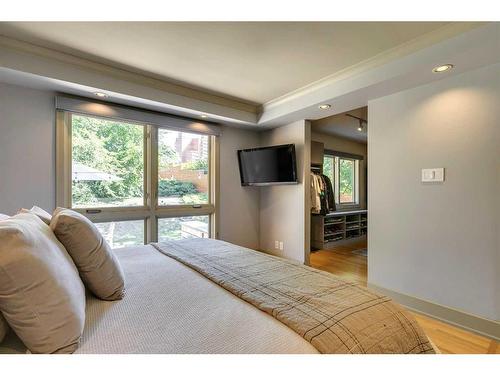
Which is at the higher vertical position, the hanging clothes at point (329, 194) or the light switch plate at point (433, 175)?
the light switch plate at point (433, 175)

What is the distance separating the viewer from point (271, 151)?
351 centimetres

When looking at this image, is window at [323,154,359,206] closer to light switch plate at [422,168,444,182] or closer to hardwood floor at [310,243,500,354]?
hardwood floor at [310,243,500,354]

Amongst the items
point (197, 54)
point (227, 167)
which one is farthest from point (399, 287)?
point (197, 54)

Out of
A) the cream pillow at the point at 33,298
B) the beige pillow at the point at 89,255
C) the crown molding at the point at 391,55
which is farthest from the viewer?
the crown molding at the point at 391,55

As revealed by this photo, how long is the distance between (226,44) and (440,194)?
2.20 meters

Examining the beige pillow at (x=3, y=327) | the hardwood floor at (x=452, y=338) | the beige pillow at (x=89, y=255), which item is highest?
the beige pillow at (x=89, y=255)

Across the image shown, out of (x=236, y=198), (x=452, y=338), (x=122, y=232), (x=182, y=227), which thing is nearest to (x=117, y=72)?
(x=122, y=232)

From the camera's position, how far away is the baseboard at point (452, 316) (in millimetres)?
1855

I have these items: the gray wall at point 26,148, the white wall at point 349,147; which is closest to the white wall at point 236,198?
the white wall at point 349,147

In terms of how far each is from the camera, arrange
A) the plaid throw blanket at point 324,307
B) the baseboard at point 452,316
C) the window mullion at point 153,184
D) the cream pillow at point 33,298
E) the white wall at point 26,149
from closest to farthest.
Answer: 1. the cream pillow at point 33,298
2. the plaid throw blanket at point 324,307
3. the baseboard at point 452,316
4. the white wall at point 26,149
5. the window mullion at point 153,184

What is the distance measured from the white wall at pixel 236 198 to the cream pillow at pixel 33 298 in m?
2.93

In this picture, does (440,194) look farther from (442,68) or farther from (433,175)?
(442,68)

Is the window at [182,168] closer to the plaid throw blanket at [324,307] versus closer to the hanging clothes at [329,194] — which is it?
the plaid throw blanket at [324,307]
